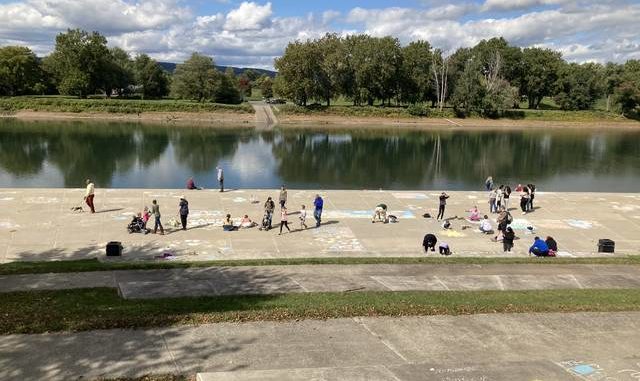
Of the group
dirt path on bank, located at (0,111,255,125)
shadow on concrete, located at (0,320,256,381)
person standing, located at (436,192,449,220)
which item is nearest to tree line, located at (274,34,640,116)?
dirt path on bank, located at (0,111,255,125)

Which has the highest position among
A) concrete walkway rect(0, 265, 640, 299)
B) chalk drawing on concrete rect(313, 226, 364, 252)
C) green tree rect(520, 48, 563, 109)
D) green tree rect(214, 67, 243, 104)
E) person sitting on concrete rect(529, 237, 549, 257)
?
green tree rect(520, 48, 563, 109)

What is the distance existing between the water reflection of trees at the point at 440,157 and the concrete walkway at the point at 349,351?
3348 cm

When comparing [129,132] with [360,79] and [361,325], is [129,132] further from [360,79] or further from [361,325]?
[361,325]

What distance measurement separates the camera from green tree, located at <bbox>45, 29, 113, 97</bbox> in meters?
105

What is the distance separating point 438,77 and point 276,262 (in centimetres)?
10208

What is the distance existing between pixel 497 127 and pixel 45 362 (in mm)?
104273

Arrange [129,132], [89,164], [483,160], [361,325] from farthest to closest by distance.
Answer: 1. [129,132]
2. [483,160]
3. [89,164]
4. [361,325]

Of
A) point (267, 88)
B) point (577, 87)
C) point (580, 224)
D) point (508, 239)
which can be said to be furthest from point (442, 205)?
point (267, 88)

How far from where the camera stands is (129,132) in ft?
263

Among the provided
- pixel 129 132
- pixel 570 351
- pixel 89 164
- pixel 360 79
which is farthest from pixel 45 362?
pixel 360 79

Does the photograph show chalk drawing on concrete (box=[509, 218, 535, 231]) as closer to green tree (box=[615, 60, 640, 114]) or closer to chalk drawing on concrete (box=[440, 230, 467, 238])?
chalk drawing on concrete (box=[440, 230, 467, 238])

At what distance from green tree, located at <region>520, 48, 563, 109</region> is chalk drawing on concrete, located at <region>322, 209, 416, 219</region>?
105095mm

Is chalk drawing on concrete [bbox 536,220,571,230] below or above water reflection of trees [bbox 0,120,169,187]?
below

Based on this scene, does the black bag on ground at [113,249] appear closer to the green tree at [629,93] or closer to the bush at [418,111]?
the bush at [418,111]
